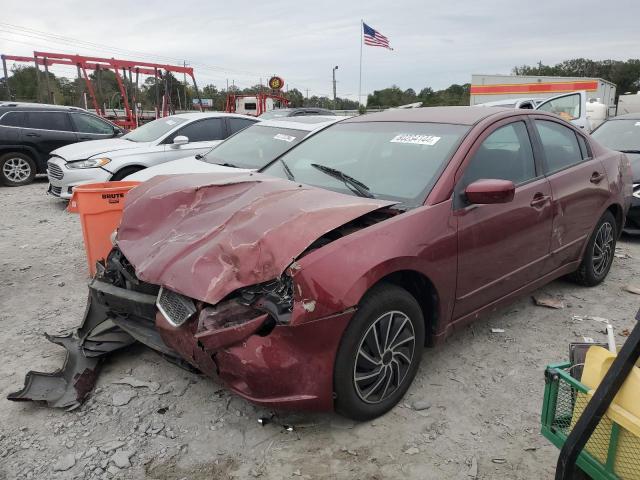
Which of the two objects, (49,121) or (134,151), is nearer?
(134,151)

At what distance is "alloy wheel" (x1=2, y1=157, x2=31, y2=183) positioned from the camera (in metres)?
10.2

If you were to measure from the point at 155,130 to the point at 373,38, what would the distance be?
19206 mm

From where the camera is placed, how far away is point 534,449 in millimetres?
2592

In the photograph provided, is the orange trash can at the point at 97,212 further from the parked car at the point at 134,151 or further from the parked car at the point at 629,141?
the parked car at the point at 629,141

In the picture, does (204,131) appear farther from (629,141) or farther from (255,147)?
(629,141)

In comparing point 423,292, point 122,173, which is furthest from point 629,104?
point 423,292

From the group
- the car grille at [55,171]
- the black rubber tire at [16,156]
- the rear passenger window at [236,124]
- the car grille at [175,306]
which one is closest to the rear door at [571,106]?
the rear passenger window at [236,124]

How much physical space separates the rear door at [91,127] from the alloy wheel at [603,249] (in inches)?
382

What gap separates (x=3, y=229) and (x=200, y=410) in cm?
567

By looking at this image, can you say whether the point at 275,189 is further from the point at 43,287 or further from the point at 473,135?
the point at 43,287

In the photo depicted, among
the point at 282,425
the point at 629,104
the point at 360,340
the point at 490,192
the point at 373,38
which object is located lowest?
the point at 282,425

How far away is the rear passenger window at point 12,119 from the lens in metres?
10.1

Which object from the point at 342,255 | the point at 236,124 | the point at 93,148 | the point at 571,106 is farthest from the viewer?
the point at 571,106

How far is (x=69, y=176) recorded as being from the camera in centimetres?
784
